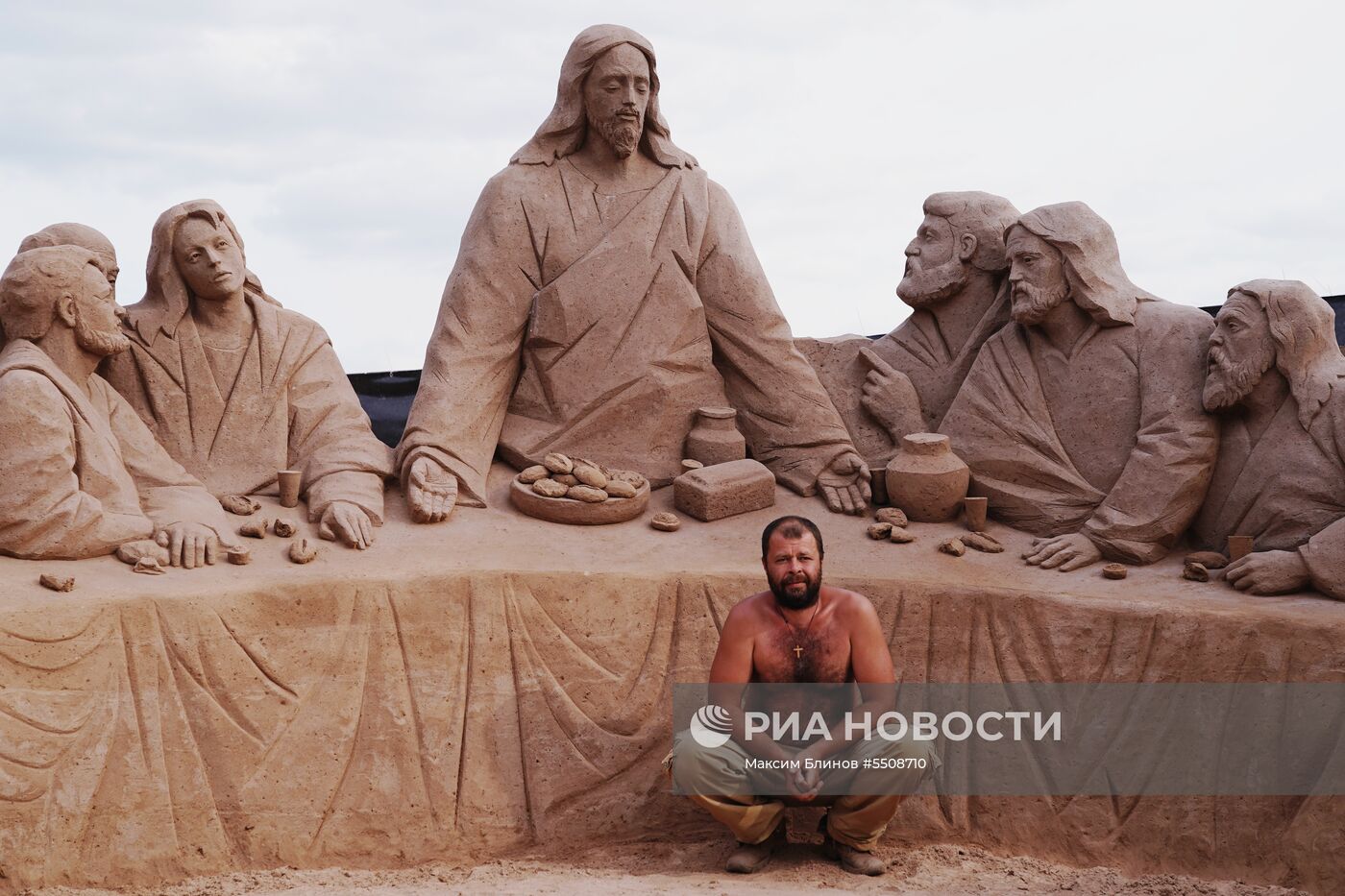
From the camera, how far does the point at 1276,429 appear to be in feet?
27.6

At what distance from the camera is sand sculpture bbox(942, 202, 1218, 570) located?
854 centimetres

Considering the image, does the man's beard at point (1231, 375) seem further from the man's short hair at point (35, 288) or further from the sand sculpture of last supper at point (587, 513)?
the man's short hair at point (35, 288)

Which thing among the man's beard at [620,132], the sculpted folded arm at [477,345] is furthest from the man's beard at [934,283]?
the sculpted folded arm at [477,345]

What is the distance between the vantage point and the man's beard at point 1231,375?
8375mm

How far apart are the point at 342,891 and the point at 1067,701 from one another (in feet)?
10.3

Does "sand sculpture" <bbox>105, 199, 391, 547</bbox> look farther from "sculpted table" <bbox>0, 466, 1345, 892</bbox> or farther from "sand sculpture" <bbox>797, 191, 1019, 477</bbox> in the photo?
"sand sculpture" <bbox>797, 191, 1019, 477</bbox>

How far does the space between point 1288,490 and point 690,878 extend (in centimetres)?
313

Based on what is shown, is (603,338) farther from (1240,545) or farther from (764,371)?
(1240,545)

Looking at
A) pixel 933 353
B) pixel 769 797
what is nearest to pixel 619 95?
pixel 933 353

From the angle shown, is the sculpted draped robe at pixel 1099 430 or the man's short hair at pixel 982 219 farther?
the man's short hair at pixel 982 219

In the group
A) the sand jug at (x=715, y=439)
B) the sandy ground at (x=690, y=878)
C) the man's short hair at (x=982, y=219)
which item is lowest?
the sandy ground at (x=690, y=878)

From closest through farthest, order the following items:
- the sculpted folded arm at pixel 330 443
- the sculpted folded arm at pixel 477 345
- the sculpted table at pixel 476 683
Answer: the sculpted table at pixel 476 683 → the sculpted folded arm at pixel 330 443 → the sculpted folded arm at pixel 477 345

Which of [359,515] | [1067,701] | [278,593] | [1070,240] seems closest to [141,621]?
[278,593]

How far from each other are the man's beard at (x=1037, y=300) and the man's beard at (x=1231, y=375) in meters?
0.77
